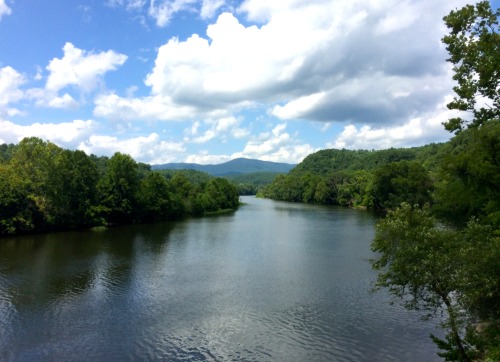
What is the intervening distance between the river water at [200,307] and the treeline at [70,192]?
1276cm

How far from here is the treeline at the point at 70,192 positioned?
5394cm

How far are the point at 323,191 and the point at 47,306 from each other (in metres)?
118

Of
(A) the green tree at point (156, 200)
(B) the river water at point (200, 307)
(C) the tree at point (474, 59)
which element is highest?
(C) the tree at point (474, 59)

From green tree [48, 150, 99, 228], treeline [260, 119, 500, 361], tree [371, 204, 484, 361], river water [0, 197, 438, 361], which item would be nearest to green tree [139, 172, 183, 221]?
green tree [48, 150, 99, 228]

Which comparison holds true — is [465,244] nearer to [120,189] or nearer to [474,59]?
[474,59]

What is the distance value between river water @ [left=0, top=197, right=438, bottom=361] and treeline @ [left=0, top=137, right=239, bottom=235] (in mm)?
12761

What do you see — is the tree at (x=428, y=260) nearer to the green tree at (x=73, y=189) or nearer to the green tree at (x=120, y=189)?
the green tree at (x=73, y=189)

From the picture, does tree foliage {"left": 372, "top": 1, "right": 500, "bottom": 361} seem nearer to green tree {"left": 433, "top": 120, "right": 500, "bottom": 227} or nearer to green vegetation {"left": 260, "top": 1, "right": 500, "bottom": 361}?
green vegetation {"left": 260, "top": 1, "right": 500, "bottom": 361}

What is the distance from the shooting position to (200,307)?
78.5 feet

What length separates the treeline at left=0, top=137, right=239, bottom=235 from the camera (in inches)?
2124

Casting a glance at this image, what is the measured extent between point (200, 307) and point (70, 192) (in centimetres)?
4571

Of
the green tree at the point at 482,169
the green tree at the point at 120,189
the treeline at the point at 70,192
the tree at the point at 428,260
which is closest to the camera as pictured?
the tree at the point at 428,260

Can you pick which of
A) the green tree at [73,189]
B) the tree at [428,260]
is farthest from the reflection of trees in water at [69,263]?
the tree at [428,260]

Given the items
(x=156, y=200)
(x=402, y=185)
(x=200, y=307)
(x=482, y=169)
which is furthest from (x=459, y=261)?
(x=402, y=185)
